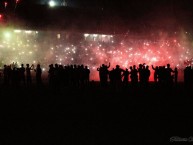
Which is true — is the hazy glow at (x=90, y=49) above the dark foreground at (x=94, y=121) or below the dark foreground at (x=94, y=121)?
above

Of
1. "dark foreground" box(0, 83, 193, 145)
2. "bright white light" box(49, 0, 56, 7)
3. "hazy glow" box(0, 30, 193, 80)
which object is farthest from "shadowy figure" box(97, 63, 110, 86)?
"bright white light" box(49, 0, 56, 7)

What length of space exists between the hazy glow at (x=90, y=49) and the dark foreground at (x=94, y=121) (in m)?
25.5

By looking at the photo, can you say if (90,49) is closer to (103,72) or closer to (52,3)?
(52,3)

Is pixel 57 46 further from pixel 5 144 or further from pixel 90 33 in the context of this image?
pixel 5 144

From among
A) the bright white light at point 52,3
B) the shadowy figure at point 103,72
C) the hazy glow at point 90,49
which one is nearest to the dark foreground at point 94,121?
the shadowy figure at point 103,72

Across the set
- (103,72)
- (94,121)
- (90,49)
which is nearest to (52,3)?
(90,49)

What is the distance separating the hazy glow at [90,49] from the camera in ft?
134

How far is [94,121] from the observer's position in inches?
394

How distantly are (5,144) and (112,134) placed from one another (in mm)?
2687

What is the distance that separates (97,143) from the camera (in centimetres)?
744

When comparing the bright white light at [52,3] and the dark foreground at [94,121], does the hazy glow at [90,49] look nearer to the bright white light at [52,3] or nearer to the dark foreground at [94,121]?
the bright white light at [52,3]

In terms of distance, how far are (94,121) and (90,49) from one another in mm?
34096

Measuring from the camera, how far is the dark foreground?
25.9 ft

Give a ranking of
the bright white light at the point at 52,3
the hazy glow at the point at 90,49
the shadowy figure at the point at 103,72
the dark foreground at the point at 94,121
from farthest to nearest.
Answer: the bright white light at the point at 52,3, the hazy glow at the point at 90,49, the shadowy figure at the point at 103,72, the dark foreground at the point at 94,121
